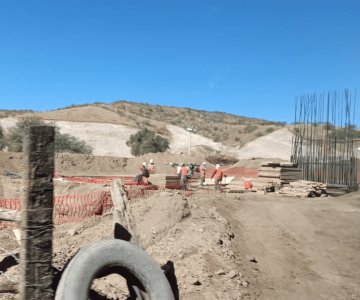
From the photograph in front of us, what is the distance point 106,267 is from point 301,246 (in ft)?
21.8

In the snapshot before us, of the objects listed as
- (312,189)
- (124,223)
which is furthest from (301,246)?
(312,189)

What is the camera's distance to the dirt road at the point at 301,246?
8.23 metres

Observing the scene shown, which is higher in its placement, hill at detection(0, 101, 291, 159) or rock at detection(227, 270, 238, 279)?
hill at detection(0, 101, 291, 159)

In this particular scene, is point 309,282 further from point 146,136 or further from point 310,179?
point 146,136

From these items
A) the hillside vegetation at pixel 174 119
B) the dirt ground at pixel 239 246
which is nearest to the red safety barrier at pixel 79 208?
the dirt ground at pixel 239 246

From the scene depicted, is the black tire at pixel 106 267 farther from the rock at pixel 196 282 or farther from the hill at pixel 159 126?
the hill at pixel 159 126

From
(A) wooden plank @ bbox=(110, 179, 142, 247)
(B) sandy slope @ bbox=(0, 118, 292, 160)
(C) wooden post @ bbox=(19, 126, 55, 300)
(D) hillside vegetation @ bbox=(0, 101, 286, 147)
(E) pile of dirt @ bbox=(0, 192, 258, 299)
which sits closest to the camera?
(C) wooden post @ bbox=(19, 126, 55, 300)

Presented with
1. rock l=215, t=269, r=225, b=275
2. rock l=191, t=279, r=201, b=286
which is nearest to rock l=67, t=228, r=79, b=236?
rock l=215, t=269, r=225, b=275

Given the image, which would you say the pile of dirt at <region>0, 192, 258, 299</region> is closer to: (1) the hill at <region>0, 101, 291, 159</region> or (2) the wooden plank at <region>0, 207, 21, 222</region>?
(2) the wooden plank at <region>0, 207, 21, 222</region>

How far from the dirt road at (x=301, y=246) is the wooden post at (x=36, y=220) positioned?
14.2 feet

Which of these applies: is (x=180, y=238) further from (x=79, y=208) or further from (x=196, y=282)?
(x=79, y=208)

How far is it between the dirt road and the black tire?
125 inches

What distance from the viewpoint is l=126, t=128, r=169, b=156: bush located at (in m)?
59.8

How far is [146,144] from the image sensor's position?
197 feet
